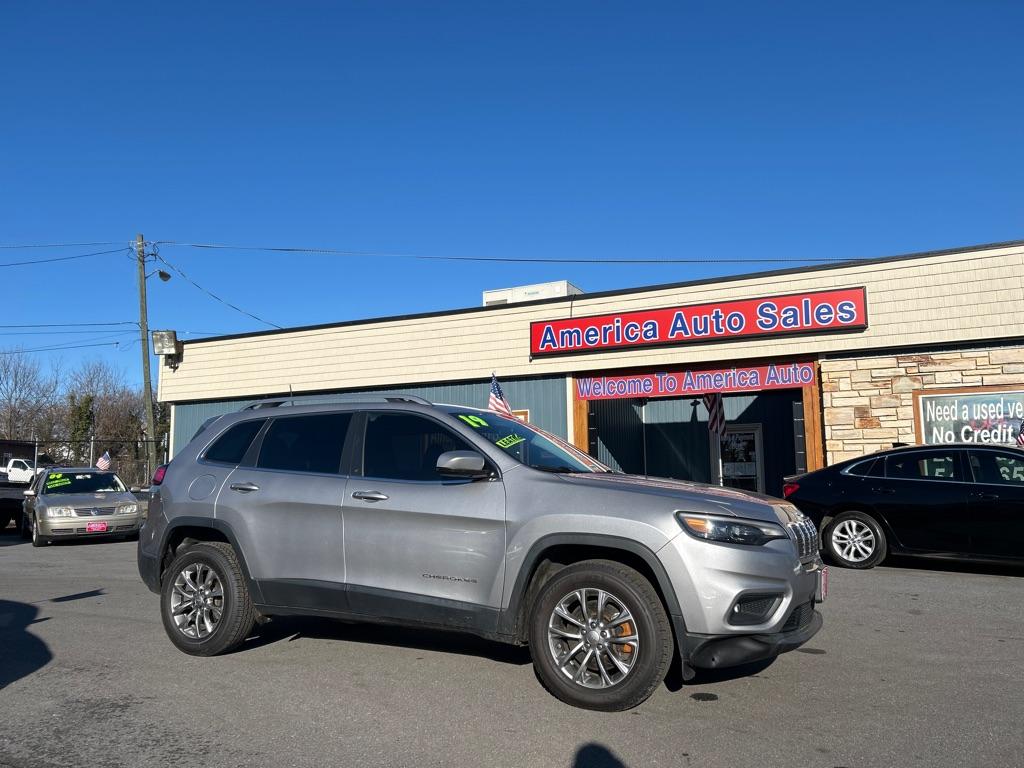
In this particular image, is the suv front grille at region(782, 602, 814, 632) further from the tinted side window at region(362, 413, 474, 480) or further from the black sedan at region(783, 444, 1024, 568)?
the black sedan at region(783, 444, 1024, 568)

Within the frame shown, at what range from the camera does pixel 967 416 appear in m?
14.5

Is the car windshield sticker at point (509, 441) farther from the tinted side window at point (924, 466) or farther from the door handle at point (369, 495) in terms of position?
the tinted side window at point (924, 466)

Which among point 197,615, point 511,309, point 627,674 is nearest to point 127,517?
point 511,309

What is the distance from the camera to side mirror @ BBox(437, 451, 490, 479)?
500 cm

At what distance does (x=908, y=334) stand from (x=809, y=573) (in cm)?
1162

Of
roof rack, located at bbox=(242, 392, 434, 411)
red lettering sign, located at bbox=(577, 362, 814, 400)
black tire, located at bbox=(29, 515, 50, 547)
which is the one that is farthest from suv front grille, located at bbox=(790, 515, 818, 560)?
black tire, located at bbox=(29, 515, 50, 547)

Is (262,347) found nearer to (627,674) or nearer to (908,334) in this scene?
(908,334)

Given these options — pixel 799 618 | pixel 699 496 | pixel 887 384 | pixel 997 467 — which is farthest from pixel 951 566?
pixel 699 496

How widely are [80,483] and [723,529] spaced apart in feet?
49.4

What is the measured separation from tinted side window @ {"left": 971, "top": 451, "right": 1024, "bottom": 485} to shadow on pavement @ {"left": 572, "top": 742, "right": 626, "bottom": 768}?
7.26m

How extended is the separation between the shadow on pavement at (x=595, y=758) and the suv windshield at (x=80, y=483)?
46.9 ft

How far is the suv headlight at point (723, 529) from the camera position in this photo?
14.9ft

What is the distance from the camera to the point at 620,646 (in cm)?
465

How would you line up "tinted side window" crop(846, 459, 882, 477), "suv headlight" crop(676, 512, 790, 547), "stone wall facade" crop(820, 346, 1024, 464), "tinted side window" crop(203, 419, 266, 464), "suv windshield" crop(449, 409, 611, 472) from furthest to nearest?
"stone wall facade" crop(820, 346, 1024, 464) → "tinted side window" crop(846, 459, 882, 477) → "tinted side window" crop(203, 419, 266, 464) → "suv windshield" crop(449, 409, 611, 472) → "suv headlight" crop(676, 512, 790, 547)
